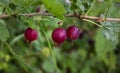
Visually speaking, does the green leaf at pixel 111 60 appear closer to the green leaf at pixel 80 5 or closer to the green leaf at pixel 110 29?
the green leaf at pixel 110 29

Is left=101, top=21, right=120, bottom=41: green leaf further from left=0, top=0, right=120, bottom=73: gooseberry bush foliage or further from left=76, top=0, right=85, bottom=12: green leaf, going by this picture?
left=76, top=0, right=85, bottom=12: green leaf

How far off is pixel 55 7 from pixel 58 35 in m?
0.14

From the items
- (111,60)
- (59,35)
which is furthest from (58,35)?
(111,60)

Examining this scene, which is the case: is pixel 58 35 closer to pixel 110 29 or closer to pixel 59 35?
pixel 59 35

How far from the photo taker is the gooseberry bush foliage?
1217 millimetres

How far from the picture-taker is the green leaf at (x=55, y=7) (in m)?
1.08

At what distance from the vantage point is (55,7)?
3.63 feet

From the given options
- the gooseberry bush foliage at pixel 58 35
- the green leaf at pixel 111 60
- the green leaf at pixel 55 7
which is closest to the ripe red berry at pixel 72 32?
the gooseberry bush foliage at pixel 58 35

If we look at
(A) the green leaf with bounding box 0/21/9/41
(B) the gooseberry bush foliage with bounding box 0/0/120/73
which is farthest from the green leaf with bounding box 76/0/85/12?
(A) the green leaf with bounding box 0/21/9/41

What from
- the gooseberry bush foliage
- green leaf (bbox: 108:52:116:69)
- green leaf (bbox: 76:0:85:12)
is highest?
green leaf (bbox: 76:0:85:12)

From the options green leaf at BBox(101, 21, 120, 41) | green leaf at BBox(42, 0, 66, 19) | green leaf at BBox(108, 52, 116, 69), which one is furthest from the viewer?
green leaf at BBox(108, 52, 116, 69)

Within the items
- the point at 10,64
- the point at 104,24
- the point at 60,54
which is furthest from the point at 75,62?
the point at 104,24

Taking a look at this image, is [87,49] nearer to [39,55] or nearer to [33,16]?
[39,55]

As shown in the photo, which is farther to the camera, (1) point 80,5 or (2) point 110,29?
(2) point 110,29
